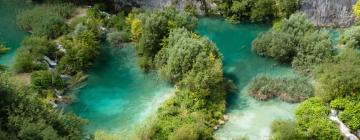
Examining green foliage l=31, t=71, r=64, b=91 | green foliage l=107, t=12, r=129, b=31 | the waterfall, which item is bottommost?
the waterfall

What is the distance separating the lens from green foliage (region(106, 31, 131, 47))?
3772cm

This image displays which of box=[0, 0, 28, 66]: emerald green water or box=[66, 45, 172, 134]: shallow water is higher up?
box=[0, 0, 28, 66]: emerald green water

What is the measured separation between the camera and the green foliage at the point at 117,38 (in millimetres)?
37719

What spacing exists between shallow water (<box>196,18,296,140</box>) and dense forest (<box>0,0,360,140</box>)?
1.83 ft

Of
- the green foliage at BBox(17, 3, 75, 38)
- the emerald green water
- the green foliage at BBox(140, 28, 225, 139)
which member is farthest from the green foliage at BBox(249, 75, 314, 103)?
the emerald green water

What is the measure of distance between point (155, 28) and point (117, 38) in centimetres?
441

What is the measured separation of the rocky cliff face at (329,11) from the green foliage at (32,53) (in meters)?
18.9

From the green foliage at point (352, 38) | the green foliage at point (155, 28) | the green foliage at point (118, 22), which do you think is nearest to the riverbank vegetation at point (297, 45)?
the green foliage at point (352, 38)

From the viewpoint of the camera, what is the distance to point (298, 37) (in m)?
34.2

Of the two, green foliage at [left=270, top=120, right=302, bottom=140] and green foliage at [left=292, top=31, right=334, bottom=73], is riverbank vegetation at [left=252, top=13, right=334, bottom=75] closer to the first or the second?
green foliage at [left=292, top=31, right=334, bottom=73]

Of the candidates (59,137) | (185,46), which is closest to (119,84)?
(185,46)

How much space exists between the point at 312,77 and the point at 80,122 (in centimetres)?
1523

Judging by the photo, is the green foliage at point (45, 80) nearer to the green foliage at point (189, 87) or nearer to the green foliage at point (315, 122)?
the green foliage at point (189, 87)

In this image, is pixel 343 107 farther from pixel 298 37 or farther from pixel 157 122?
pixel 157 122
